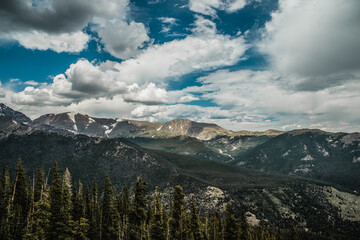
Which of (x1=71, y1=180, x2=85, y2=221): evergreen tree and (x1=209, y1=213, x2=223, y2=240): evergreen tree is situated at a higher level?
(x1=71, y1=180, x2=85, y2=221): evergreen tree

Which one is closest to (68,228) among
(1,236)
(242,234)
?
(1,236)

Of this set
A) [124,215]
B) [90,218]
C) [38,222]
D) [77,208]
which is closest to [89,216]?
[90,218]

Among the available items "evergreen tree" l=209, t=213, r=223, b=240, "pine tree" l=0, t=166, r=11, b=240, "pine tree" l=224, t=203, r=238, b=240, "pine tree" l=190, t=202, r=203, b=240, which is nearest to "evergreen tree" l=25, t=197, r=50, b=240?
"pine tree" l=0, t=166, r=11, b=240

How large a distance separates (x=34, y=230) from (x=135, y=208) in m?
18.7

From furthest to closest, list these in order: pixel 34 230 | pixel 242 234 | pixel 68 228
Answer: pixel 242 234 < pixel 68 228 < pixel 34 230

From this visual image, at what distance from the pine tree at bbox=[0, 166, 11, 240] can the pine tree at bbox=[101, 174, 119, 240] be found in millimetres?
20231

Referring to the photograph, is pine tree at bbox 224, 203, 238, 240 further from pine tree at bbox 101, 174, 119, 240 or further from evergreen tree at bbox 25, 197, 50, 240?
evergreen tree at bbox 25, 197, 50, 240

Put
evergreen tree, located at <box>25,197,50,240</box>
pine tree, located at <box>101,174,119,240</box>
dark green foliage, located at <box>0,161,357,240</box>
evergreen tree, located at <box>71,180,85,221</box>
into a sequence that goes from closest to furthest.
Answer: evergreen tree, located at <box>25,197,50,240</box> < dark green foliage, located at <box>0,161,357,240</box> < pine tree, located at <box>101,174,119,240</box> < evergreen tree, located at <box>71,180,85,221</box>

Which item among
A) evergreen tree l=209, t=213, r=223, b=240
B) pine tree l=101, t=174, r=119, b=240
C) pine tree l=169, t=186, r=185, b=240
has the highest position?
pine tree l=169, t=186, r=185, b=240

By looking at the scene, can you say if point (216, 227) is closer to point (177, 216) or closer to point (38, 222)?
point (177, 216)

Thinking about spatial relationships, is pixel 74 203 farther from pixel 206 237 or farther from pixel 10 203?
pixel 206 237

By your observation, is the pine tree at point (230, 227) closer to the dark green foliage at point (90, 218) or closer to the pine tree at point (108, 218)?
the dark green foliage at point (90, 218)

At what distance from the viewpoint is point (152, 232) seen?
42375 millimetres

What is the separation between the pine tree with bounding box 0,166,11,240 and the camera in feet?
148
